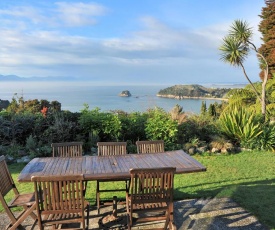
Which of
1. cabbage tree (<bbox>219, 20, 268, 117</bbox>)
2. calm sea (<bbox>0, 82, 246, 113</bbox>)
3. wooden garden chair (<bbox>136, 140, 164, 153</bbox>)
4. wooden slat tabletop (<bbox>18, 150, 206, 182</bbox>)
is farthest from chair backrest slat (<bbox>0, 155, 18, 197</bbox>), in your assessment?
cabbage tree (<bbox>219, 20, 268, 117</bbox>)

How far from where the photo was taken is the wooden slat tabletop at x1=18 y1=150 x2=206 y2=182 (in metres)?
3.17

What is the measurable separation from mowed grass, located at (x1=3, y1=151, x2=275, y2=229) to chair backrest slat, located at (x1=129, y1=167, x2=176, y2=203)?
160 centimetres

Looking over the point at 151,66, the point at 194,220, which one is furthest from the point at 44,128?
the point at 151,66

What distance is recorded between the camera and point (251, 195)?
187 inches

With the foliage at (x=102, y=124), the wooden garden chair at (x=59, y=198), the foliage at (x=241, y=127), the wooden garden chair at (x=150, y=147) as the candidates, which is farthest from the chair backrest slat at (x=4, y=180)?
the foliage at (x=241, y=127)

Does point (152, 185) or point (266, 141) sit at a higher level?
point (152, 185)

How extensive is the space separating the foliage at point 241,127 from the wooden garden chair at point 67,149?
5758 millimetres

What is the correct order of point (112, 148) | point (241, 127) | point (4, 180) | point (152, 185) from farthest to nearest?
point (241, 127)
point (112, 148)
point (4, 180)
point (152, 185)

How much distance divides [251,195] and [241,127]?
13.9 feet

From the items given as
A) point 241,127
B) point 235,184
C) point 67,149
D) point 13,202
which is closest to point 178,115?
point 241,127

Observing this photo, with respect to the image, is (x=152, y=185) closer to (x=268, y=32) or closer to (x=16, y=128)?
(x=16, y=128)

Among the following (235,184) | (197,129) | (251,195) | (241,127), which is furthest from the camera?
(197,129)

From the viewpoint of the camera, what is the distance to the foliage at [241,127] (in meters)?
8.46

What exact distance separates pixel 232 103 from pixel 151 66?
63.9 feet
